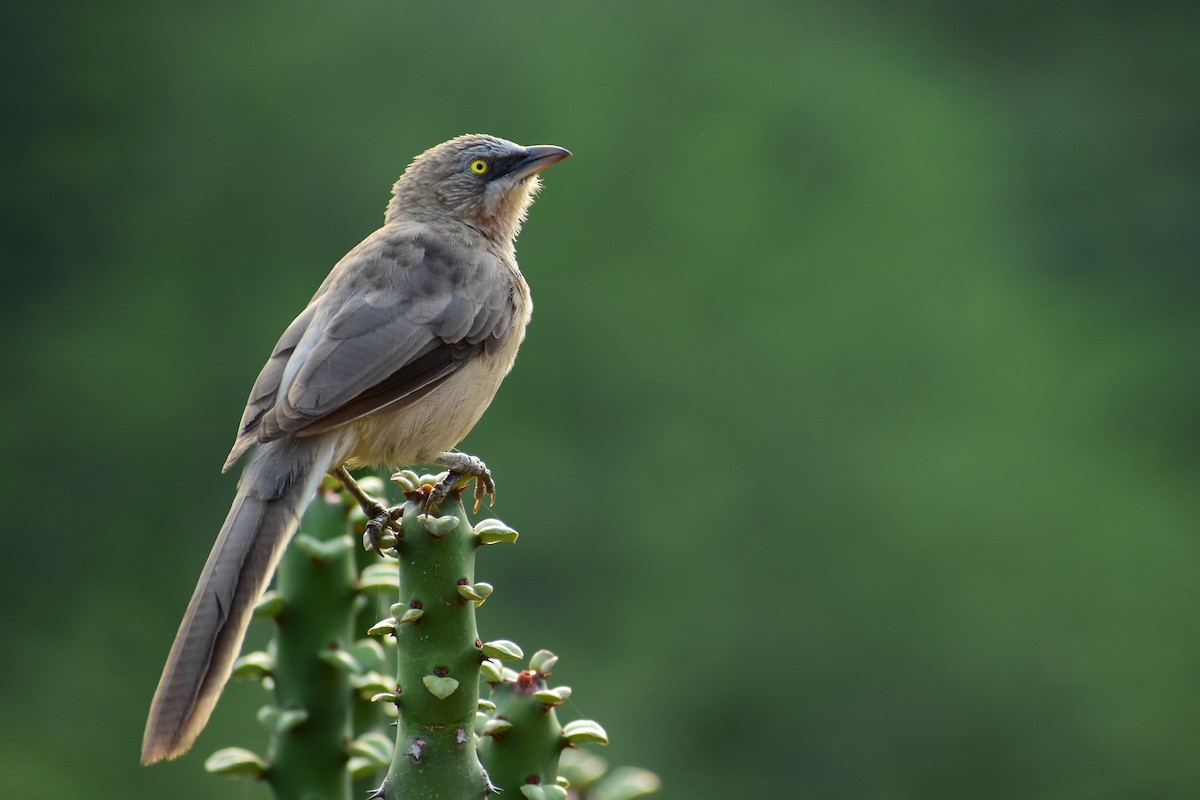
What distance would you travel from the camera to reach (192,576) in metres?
12.8

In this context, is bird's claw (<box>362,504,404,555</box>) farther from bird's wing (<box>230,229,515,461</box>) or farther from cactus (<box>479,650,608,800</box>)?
cactus (<box>479,650,608,800</box>)

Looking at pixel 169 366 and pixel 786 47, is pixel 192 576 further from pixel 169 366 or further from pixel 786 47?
pixel 786 47

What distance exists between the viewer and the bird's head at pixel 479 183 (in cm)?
514

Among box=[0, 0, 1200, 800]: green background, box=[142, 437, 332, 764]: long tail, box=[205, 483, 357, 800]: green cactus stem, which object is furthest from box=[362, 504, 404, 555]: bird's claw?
box=[0, 0, 1200, 800]: green background

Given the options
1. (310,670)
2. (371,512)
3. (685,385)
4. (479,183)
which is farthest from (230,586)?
(685,385)

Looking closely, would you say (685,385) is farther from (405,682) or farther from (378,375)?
(405,682)

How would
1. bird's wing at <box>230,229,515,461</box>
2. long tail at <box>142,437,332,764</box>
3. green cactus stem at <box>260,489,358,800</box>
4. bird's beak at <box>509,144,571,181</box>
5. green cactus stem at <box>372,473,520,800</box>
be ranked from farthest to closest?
bird's beak at <box>509,144,571,181</box>
bird's wing at <box>230,229,515,461</box>
green cactus stem at <box>260,489,358,800</box>
long tail at <box>142,437,332,764</box>
green cactus stem at <box>372,473,520,800</box>

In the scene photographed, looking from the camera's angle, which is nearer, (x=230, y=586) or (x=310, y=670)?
(x=310, y=670)

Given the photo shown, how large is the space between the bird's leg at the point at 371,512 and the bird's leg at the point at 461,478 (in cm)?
18

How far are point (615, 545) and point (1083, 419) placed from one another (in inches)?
195

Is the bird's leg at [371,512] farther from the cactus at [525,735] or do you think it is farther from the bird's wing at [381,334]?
the cactus at [525,735]

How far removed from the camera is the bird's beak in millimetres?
5098

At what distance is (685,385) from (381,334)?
9524 mm

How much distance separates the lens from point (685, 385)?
13.4 meters
